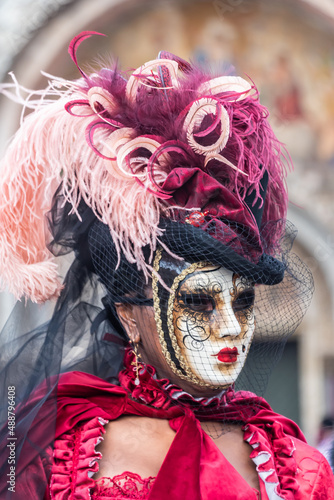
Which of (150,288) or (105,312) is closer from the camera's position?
(150,288)

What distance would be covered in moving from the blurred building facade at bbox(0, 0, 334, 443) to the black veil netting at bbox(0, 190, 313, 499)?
140 inches

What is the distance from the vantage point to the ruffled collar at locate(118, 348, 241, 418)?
1.77m

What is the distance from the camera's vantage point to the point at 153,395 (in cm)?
179

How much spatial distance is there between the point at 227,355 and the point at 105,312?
393mm

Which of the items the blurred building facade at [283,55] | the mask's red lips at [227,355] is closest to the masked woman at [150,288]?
the mask's red lips at [227,355]

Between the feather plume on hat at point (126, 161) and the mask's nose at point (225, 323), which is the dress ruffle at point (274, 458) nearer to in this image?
the mask's nose at point (225, 323)

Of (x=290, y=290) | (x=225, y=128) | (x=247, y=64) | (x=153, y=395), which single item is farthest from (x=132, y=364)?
(x=247, y=64)

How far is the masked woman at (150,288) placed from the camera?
169 centimetres

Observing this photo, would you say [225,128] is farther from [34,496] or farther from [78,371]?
[34,496]

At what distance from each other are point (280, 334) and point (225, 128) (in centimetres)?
58

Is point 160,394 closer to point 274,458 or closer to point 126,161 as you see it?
point 274,458

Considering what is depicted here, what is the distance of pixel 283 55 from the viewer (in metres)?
5.69

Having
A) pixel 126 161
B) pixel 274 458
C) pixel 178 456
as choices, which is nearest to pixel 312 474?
pixel 274 458

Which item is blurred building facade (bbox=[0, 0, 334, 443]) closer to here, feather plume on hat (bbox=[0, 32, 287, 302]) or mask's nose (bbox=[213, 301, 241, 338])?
feather plume on hat (bbox=[0, 32, 287, 302])
